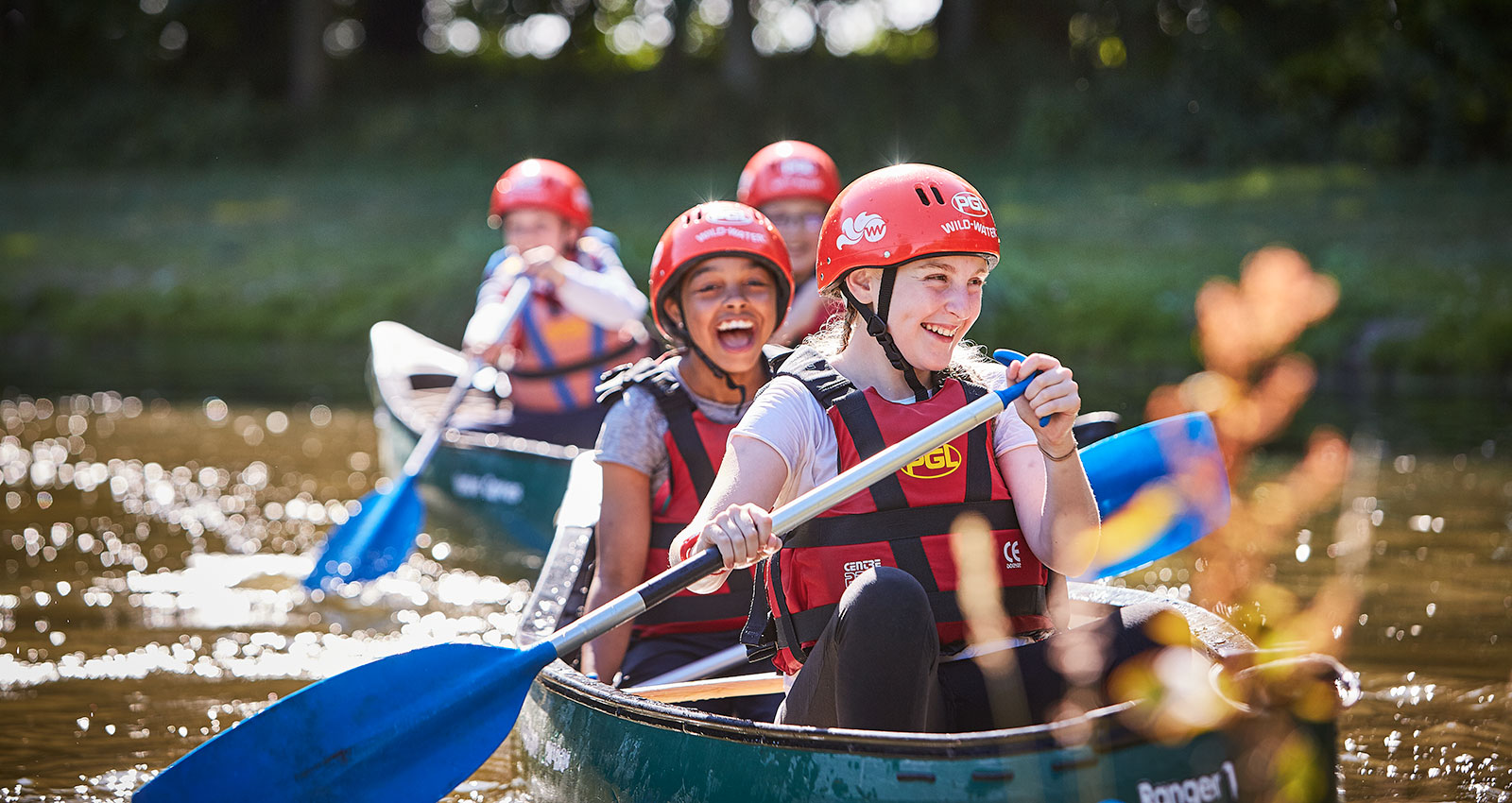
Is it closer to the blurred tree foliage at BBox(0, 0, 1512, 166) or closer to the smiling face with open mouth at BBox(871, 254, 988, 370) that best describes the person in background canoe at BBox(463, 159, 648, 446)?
the smiling face with open mouth at BBox(871, 254, 988, 370)

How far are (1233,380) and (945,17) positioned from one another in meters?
12.7

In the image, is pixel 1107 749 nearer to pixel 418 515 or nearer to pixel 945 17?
pixel 418 515

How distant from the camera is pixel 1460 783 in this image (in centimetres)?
372

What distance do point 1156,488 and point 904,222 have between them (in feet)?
4.91

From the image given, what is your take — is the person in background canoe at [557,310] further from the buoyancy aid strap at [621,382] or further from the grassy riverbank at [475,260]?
the grassy riverbank at [475,260]

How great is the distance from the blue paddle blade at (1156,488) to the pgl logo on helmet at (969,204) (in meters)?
1.26

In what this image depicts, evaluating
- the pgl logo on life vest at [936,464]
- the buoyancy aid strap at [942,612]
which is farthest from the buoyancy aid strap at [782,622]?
the pgl logo on life vest at [936,464]

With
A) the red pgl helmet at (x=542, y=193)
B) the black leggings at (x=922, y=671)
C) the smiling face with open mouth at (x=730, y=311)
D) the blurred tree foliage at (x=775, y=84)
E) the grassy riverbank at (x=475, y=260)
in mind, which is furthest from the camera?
the blurred tree foliage at (x=775, y=84)

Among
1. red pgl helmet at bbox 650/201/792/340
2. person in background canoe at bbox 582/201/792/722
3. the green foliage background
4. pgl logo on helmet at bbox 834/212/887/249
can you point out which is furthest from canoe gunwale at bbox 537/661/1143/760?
the green foliage background

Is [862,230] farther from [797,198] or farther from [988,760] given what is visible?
[797,198]

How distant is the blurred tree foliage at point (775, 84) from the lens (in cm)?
1847

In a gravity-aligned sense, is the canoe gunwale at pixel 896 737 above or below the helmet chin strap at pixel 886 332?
below

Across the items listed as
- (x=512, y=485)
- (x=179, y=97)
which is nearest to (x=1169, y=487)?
(x=512, y=485)

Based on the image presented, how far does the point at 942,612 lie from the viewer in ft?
9.19
